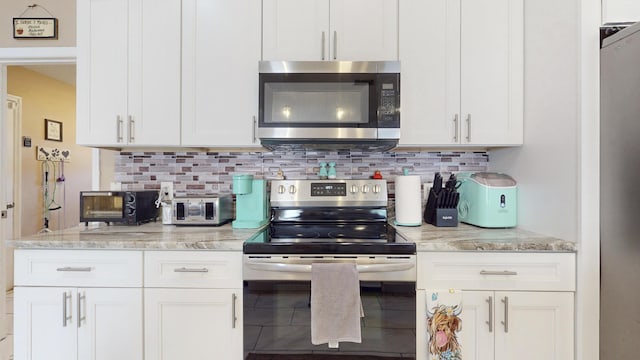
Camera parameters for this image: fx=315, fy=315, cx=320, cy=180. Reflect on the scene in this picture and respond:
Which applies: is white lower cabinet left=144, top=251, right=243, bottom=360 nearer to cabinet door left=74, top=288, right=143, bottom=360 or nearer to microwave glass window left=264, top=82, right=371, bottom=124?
cabinet door left=74, top=288, right=143, bottom=360

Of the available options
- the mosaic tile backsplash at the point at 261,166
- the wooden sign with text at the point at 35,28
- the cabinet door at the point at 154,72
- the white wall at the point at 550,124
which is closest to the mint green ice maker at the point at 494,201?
the white wall at the point at 550,124

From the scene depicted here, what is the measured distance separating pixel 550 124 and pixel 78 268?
7.51 feet

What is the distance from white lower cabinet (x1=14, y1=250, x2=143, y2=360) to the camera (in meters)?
1.42

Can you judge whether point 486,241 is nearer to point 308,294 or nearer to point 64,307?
point 308,294

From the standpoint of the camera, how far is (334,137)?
5.38 feet

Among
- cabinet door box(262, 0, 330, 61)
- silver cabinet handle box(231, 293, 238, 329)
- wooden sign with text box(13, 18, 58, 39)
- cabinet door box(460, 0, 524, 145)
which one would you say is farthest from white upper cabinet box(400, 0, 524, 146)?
wooden sign with text box(13, 18, 58, 39)

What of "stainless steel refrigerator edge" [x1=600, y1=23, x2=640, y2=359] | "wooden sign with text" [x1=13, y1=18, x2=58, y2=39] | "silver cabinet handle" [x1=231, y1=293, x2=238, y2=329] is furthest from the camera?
"wooden sign with text" [x1=13, y1=18, x2=58, y2=39]

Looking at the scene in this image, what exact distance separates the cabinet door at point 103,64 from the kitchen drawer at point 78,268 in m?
0.65

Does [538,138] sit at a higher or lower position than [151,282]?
higher

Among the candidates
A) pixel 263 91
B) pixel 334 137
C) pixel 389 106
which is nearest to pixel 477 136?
pixel 389 106

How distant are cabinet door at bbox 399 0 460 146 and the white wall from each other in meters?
0.36

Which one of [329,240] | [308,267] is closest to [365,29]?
[329,240]

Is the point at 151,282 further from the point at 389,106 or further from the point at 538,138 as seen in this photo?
the point at 538,138

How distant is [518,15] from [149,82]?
6.72 feet
